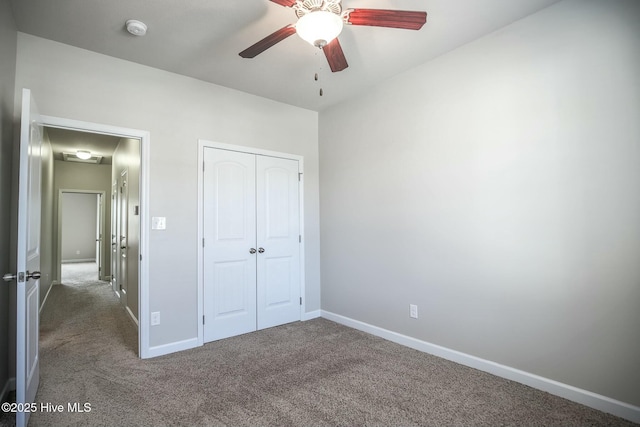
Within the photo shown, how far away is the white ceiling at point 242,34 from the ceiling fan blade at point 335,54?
33 centimetres

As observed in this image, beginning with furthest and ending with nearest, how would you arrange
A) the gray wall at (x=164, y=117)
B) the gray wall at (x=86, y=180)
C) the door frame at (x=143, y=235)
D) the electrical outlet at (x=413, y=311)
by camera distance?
1. the gray wall at (x=86, y=180)
2. the electrical outlet at (x=413, y=311)
3. the door frame at (x=143, y=235)
4. the gray wall at (x=164, y=117)

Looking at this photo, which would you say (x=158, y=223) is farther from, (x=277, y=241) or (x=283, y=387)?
(x=283, y=387)

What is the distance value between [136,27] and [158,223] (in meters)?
1.61

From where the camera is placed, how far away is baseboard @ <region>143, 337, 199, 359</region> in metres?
2.96

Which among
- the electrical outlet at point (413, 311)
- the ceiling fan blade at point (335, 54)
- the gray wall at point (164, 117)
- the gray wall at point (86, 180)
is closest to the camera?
the ceiling fan blade at point (335, 54)

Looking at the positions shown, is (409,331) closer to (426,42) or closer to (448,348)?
(448,348)

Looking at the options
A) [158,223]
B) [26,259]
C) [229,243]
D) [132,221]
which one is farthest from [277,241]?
[26,259]

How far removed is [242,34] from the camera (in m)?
2.54

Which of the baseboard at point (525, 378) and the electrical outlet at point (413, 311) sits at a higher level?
the electrical outlet at point (413, 311)

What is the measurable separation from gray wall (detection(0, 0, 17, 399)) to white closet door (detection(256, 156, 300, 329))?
207cm

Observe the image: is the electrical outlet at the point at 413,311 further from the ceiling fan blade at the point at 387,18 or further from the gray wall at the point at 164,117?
the ceiling fan blade at the point at 387,18

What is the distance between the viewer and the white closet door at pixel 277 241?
12.4ft

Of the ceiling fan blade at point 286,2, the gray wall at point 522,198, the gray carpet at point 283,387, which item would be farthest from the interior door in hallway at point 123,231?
the ceiling fan blade at point 286,2

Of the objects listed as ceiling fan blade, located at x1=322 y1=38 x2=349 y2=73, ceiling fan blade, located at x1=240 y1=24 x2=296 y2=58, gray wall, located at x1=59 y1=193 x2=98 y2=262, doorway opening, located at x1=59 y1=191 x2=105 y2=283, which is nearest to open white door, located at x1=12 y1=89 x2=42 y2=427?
ceiling fan blade, located at x1=240 y1=24 x2=296 y2=58
